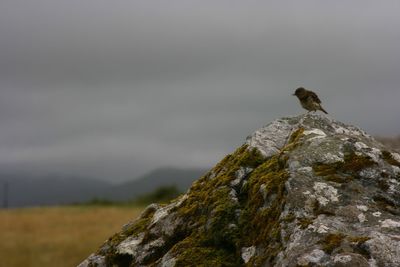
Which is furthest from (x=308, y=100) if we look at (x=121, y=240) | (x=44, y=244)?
(x=44, y=244)

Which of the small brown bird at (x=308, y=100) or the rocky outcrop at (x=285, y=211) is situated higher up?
the small brown bird at (x=308, y=100)

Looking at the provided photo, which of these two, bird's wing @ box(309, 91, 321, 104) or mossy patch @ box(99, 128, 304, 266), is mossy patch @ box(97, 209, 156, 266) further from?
bird's wing @ box(309, 91, 321, 104)

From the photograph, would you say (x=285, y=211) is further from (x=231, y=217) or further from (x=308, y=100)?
(x=308, y=100)

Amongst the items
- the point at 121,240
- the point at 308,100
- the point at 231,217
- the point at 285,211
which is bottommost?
the point at 121,240

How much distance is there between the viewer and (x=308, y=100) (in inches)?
306

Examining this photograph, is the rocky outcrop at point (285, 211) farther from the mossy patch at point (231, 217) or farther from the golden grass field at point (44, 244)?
the golden grass field at point (44, 244)

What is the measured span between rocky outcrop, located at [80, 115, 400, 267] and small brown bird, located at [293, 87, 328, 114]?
3.60ft

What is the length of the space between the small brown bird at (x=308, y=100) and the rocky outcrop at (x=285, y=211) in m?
1.10

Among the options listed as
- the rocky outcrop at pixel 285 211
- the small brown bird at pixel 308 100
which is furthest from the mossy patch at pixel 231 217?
the small brown bird at pixel 308 100

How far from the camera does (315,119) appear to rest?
6574 millimetres

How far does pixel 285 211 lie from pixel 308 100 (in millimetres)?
3354

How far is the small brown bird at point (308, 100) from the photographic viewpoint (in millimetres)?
7734

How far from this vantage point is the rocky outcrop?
166 inches

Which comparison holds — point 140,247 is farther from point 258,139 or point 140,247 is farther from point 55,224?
point 55,224
